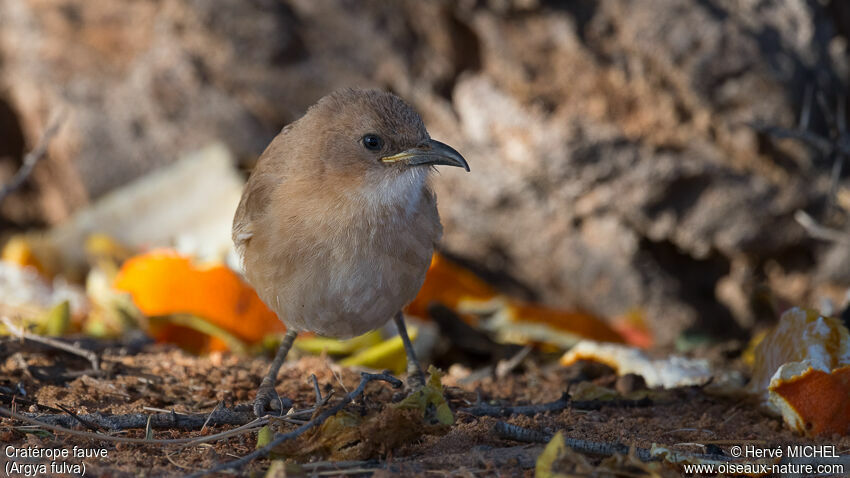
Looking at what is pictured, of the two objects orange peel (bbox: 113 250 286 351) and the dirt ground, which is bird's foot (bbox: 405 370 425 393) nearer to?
the dirt ground

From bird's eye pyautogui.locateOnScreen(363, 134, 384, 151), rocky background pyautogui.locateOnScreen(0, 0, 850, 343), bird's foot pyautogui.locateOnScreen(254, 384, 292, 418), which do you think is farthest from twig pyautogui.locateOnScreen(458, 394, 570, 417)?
rocky background pyautogui.locateOnScreen(0, 0, 850, 343)

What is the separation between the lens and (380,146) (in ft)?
10.5

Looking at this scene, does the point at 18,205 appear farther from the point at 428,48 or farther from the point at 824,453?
the point at 824,453

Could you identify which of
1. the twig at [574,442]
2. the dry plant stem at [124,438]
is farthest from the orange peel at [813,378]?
the dry plant stem at [124,438]

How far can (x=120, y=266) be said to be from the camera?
5816 millimetres

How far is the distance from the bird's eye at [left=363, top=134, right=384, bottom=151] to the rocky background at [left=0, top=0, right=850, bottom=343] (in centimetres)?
208

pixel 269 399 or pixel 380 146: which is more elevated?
pixel 380 146

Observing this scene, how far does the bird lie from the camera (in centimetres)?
312

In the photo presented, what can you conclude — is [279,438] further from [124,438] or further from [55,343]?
[55,343]

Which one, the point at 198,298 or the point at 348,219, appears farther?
the point at 198,298

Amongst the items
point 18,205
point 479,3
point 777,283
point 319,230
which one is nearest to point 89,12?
point 18,205

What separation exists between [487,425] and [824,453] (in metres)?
1.11

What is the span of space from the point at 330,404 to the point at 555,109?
2.90m

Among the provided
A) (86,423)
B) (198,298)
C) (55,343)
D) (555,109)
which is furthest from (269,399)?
(555,109)
